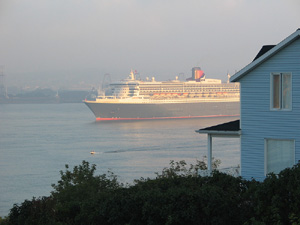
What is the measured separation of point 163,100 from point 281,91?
7336 centimetres

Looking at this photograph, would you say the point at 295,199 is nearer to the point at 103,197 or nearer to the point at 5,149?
the point at 103,197

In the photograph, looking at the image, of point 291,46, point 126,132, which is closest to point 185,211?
point 291,46

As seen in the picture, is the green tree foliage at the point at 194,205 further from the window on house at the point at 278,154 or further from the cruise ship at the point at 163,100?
the cruise ship at the point at 163,100

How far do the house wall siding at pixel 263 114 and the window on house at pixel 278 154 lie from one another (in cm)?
7

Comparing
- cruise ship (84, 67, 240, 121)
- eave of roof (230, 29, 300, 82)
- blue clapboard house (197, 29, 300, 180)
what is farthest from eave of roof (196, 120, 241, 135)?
cruise ship (84, 67, 240, 121)

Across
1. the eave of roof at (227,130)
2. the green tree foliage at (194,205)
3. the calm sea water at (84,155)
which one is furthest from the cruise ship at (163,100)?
the green tree foliage at (194,205)

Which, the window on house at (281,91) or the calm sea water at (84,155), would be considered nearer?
the window on house at (281,91)

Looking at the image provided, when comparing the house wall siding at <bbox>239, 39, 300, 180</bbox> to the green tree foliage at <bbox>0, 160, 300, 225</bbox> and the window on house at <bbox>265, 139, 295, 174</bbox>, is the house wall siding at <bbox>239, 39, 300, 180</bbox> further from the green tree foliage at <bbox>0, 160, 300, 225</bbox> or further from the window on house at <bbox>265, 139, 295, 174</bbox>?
the green tree foliage at <bbox>0, 160, 300, 225</bbox>

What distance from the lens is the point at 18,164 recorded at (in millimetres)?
30469

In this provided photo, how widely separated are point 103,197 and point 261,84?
330 centimetres

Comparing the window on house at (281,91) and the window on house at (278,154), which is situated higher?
the window on house at (281,91)

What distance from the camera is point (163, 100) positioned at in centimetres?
8188

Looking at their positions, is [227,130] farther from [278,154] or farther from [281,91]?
[281,91]

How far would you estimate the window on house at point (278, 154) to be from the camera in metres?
8.38
